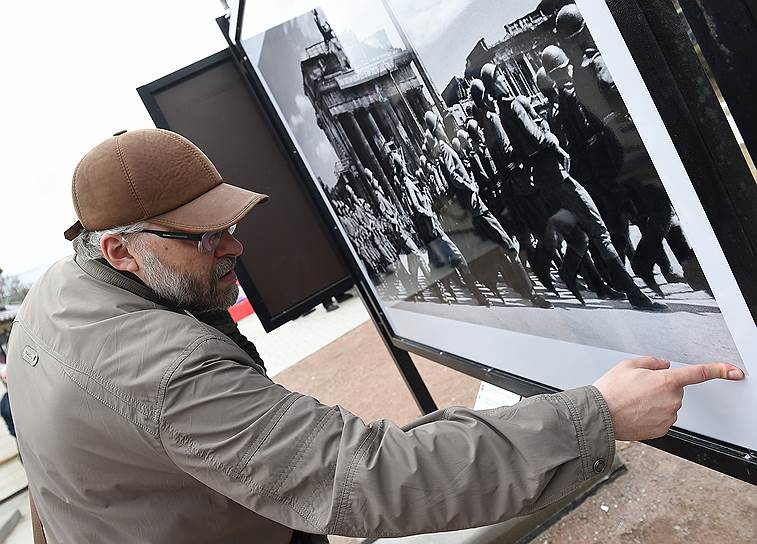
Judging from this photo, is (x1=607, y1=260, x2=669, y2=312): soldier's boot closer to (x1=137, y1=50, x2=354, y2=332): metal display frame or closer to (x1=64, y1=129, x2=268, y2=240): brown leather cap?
(x1=64, y1=129, x2=268, y2=240): brown leather cap

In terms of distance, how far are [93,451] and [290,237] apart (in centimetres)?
120

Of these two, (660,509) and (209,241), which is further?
(660,509)

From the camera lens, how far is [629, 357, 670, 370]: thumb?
3.24 ft

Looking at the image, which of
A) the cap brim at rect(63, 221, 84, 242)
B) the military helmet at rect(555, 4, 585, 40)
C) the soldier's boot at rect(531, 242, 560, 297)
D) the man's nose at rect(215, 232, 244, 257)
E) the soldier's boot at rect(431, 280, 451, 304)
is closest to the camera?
the military helmet at rect(555, 4, 585, 40)

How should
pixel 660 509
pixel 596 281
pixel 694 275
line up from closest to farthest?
pixel 694 275, pixel 596 281, pixel 660 509

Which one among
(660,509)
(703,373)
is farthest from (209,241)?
(660,509)

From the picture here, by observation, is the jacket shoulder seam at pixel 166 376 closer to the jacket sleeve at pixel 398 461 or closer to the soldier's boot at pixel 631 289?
the jacket sleeve at pixel 398 461

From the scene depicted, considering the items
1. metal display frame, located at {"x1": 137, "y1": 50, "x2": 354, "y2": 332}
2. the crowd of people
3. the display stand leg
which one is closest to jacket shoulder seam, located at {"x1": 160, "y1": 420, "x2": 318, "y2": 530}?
the crowd of people

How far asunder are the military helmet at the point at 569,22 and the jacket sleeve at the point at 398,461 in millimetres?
512

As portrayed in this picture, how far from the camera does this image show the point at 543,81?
0.94 metres

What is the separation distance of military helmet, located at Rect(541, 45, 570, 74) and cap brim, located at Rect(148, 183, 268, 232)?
2.16ft

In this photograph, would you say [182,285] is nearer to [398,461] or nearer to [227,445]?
[227,445]

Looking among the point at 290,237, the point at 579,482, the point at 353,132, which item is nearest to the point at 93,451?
the point at 579,482

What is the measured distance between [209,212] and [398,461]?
652 mm
